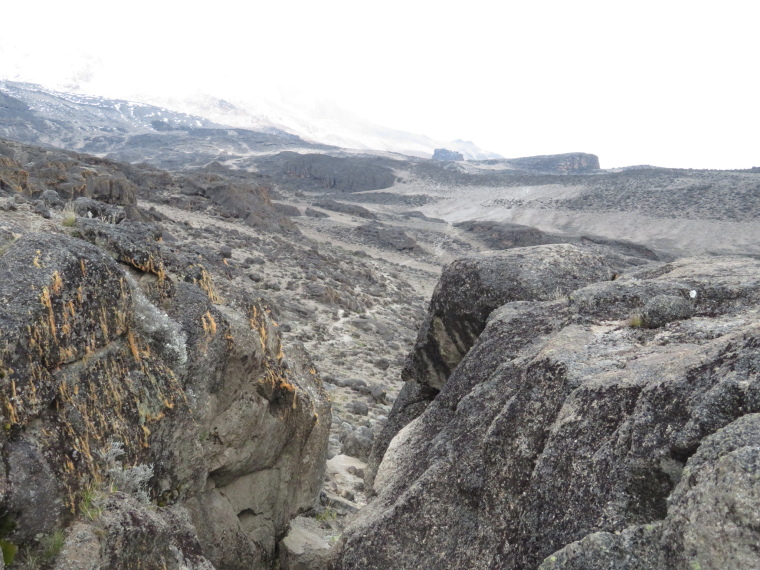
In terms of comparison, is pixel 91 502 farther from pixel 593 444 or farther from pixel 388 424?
pixel 388 424

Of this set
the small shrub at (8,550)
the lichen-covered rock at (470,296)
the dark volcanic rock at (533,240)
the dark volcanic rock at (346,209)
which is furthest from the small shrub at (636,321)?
the dark volcanic rock at (346,209)

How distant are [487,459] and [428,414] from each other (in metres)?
2.04

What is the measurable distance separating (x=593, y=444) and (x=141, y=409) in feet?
13.0

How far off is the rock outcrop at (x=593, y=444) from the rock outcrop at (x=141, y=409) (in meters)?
1.74

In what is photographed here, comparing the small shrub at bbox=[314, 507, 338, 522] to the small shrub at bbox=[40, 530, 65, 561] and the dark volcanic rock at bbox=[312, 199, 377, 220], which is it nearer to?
the small shrub at bbox=[40, 530, 65, 561]

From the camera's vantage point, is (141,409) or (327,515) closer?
(141,409)

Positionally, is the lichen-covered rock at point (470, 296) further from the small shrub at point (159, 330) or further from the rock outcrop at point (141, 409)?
the small shrub at point (159, 330)

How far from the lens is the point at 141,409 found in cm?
474

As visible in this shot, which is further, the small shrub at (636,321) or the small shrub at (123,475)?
the small shrub at (636,321)

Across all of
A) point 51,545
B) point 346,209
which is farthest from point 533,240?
point 51,545

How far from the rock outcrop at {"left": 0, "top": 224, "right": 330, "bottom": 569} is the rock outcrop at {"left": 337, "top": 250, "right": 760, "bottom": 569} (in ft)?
5.69

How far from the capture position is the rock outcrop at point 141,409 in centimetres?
366

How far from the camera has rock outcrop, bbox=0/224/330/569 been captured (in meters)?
3.66

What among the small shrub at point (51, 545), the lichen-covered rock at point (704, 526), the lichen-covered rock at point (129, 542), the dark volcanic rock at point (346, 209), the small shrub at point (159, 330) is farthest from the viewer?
the dark volcanic rock at point (346, 209)
